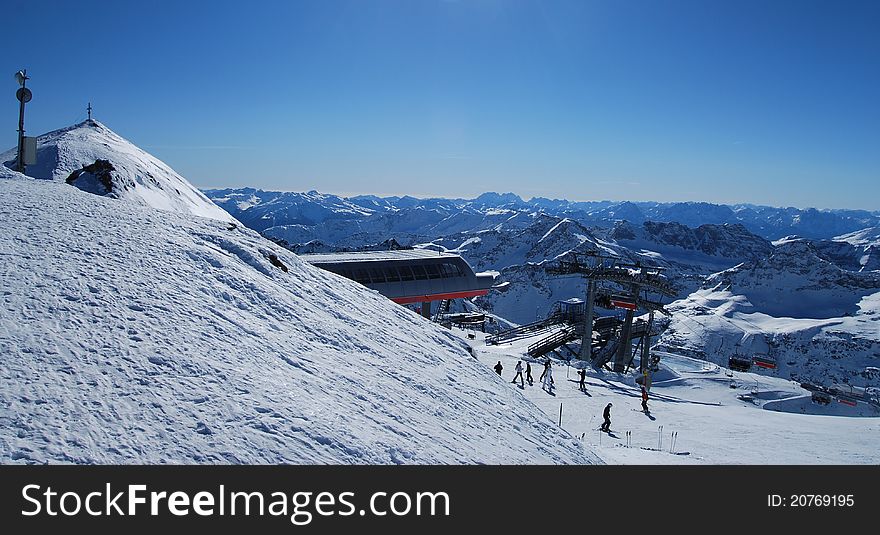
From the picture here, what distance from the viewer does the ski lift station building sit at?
37.7 metres

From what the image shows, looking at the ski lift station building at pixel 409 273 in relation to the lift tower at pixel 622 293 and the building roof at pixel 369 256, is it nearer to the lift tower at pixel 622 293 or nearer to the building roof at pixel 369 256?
the building roof at pixel 369 256

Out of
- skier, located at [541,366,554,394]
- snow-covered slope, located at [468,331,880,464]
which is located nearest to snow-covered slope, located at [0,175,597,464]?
snow-covered slope, located at [468,331,880,464]

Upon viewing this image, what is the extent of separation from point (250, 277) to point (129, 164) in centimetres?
2866

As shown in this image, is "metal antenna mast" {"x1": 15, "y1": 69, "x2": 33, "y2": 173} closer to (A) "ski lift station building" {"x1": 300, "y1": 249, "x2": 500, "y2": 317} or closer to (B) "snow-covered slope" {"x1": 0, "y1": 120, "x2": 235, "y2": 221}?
(B) "snow-covered slope" {"x1": 0, "y1": 120, "x2": 235, "y2": 221}

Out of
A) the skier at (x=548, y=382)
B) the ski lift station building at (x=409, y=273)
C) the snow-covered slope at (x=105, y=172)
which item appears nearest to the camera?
the skier at (x=548, y=382)

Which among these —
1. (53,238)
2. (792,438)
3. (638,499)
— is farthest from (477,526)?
(792,438)

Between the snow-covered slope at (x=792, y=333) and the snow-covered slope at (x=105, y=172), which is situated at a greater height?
the snow-covered slope at (x=105, y=172)

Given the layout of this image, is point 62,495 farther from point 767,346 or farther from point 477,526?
point 767,346

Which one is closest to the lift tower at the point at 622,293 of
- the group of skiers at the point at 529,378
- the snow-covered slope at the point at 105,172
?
the group of skiers at the point at 529,378

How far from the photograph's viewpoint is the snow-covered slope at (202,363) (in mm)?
6727

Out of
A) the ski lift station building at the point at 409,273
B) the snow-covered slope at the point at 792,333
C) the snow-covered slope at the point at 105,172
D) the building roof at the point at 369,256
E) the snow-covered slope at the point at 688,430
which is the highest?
the snow-covered slope at the point at 105,172

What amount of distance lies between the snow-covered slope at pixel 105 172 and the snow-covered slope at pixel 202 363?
47.6ft

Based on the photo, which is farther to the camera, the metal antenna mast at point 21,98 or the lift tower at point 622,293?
the lift tower at point 622,293

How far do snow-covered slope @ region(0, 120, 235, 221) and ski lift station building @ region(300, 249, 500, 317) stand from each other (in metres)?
8.37
